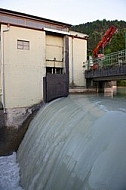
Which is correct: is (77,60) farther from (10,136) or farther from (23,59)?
(10,136)

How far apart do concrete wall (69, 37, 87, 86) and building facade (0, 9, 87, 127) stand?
4.12ft

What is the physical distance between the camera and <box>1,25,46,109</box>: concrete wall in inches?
408

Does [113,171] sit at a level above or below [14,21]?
below

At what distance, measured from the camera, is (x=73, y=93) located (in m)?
13.9

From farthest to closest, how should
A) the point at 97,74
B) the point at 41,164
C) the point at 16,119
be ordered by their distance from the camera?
the point at 97,74
the point at 16,119
the point at 41,164

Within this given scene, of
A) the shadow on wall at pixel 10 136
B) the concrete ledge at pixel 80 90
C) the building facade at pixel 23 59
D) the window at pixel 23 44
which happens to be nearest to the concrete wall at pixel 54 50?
the building facade at pixel 23 59

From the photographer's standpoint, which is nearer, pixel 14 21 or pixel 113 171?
pixel 113 171

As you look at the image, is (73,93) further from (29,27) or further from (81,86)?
(29,27)

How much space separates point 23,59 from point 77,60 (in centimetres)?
456

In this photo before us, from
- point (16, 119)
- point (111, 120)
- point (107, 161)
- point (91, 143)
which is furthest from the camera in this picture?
point (16, 119)

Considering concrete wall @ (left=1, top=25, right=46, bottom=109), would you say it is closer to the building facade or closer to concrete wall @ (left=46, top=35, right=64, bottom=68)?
the building facade

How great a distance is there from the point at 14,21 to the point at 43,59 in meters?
2.45

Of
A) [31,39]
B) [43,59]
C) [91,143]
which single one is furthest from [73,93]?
[91,143]

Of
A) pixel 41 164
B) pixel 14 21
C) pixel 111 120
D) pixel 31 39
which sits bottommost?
pixel 41 164
